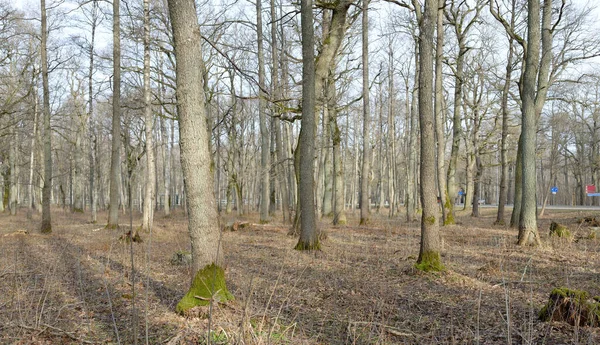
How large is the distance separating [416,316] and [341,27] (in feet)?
30.0

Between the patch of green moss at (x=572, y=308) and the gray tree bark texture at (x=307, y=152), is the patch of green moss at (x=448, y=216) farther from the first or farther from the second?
the patch of green moss at (x=572, y=308)

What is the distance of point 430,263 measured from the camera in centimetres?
730

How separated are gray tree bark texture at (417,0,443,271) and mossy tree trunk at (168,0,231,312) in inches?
164

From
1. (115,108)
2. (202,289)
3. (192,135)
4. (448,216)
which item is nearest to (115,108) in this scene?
(115,108)

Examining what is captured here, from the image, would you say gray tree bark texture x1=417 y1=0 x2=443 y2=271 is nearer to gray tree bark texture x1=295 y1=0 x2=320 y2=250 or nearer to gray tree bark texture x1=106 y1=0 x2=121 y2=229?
gray tree bark texture x1=295 y1=0 x2=320 y2=250

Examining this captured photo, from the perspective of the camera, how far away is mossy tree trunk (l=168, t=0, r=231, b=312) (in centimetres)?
470

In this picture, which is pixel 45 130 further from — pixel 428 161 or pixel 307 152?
pixel 428 161

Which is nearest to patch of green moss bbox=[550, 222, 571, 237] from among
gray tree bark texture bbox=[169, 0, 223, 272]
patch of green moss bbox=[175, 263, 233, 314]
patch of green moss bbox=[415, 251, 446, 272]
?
patch of green moss bbox=[415, 251, 446, 272]

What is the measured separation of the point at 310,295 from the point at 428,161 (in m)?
3.31

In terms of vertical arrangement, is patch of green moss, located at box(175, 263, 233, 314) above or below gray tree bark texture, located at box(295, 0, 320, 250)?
below

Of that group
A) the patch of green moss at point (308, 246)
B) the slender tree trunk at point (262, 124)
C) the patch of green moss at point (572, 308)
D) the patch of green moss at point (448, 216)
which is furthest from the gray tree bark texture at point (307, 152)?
the patch of green moss at point (448, 216)

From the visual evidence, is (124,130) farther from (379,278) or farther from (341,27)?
(379,278)

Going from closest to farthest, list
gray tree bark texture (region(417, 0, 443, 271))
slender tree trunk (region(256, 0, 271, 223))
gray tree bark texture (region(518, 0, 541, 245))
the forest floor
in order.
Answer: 1. the forest floor
2. gray tree bark texture (region(417, 0, 443, 271))
3. gray tree bark texture (region(518, 0, 541, 245))
4. slender tree trunk (region(256, 0, 271, 223))

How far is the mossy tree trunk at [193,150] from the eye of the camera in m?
4.70
